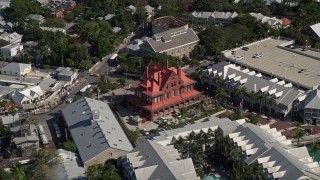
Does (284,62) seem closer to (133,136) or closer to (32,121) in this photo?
(133,136)

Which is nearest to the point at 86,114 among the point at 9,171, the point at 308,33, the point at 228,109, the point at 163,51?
the point at 9,171

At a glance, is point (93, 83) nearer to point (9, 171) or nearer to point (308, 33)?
point (9, 171)

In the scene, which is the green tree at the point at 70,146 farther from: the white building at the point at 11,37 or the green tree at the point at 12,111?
the white building at the point at 11,37

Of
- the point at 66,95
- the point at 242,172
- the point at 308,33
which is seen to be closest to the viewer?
the point at 242,172

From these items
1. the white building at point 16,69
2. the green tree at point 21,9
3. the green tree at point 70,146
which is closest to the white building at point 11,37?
the green tree at point 21,9

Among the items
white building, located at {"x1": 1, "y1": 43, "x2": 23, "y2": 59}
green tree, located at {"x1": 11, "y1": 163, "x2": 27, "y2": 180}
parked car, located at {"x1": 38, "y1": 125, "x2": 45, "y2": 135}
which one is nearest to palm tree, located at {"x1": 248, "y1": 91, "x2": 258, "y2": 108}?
parked car, located at {"x1": 38, "y1": 125, "x2": 45, "y2": 135}
